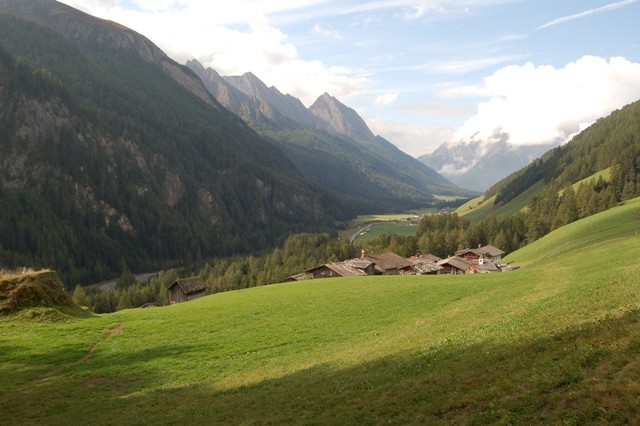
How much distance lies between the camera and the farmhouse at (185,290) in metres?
97.6

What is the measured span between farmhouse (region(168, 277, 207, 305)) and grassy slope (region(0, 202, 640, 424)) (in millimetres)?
44573

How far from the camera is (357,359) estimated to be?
86.9 ft

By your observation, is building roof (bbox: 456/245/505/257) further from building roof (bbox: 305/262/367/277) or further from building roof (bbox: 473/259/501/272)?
building roof (bbox: 305/262/367/277)

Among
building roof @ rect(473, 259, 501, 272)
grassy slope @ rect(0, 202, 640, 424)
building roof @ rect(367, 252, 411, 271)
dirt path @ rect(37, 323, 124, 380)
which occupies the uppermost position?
grassy slope @ rect(0, 202, 640, 424)

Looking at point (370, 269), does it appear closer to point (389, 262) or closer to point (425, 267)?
point (389, 262)

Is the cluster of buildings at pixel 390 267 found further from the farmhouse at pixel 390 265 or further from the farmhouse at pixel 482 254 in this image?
the farmhouse at pixel 482 254

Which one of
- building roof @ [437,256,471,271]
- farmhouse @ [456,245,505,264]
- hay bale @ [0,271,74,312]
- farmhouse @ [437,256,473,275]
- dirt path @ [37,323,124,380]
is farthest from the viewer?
farmhouse @ [456,245,505,264]

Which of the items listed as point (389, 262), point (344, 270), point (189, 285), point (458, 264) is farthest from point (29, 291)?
point (458, 264)

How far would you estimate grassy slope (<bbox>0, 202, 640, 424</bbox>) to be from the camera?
14812mm

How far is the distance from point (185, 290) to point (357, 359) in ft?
257

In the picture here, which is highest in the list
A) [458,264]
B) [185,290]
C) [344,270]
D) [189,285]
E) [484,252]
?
[344,270]

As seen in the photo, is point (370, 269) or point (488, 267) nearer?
point (488, 267)

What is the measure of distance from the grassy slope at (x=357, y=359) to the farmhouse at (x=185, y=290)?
4457 cm

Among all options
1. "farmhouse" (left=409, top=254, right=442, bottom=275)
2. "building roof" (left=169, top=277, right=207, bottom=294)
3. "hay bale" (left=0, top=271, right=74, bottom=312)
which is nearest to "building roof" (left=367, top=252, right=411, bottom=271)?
"farmhouse" (left=409, top=254, right=442, bottom=275)
